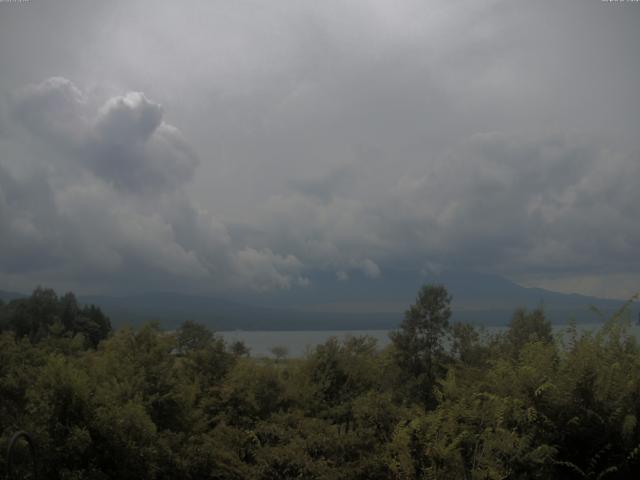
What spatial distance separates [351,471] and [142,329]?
7086mm

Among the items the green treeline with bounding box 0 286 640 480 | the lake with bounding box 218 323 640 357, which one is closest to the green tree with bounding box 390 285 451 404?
the lake with bounding box 218 323 640 357

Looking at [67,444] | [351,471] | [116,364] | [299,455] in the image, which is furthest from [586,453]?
[116,364]

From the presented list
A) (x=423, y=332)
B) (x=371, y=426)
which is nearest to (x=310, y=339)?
(x=371, y=426)

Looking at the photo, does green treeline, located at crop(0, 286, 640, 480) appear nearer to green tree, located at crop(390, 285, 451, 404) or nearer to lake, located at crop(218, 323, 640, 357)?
lake, located at crop(218, 323, 640, 357)

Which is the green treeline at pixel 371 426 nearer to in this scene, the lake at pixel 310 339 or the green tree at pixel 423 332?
the lake at pixel 310 339

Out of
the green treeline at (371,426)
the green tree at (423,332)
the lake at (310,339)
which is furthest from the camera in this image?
the green tree at (423,332)

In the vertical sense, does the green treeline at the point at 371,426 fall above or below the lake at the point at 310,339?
below

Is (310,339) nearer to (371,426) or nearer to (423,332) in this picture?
(371,426)

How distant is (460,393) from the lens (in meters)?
9.27

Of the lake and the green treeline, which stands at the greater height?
the lake

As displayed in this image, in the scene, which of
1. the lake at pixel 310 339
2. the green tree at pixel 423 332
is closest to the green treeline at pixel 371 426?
the lake at pixel 310 339

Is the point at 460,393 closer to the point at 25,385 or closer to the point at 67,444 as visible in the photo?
the point at 67,444

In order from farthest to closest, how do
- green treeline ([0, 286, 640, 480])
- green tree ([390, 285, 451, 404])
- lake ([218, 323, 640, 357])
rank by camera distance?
green tree ([390, 285, 451, 404])
lake ([218, 323, 640, 357])
green treeline ([0, 286, 640, 480])

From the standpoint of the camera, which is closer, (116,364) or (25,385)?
(25,385)
